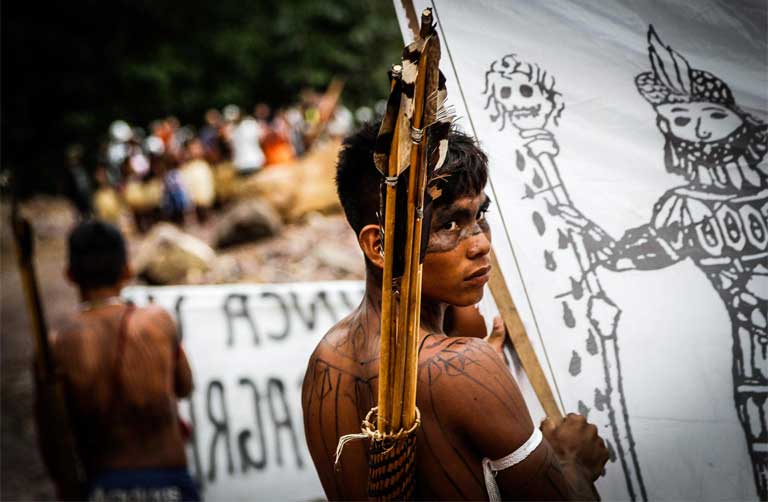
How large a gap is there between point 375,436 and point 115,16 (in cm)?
2673

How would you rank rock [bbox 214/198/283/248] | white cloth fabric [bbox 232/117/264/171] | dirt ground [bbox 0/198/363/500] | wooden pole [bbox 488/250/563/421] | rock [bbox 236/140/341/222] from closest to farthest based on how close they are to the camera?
wooden pole [bbox 488/250/563/421], dirt ground [bbox 0/198/363/500], rock [bbox 214/198/283/248], rock [bbox 236/140/341/222], white cloth fabric [bbox 232/117/264/171]

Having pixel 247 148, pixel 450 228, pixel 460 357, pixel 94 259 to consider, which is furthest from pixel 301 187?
pixel 460 357

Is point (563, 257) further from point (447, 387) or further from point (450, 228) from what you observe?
point (447, 387)

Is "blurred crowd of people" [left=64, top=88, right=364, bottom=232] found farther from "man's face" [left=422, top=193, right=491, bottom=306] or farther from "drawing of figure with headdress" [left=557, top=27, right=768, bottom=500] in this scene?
"man's face" [left=422, top=193, right=491, bottom=306]

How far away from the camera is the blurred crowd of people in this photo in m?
15.5

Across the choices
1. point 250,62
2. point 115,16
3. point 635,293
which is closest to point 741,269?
point 635,293

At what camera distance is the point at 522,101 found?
193cm

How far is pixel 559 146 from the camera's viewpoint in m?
1.95

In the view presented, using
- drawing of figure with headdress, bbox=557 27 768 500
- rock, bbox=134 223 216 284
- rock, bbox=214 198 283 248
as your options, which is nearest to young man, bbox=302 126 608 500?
drawing of figure with headdress, bbox=557 27 768 500

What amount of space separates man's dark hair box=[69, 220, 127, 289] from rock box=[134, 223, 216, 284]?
6285mm

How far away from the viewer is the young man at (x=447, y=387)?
1604 millimetres

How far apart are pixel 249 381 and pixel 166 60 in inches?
879

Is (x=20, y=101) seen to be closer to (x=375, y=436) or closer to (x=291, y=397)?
(x=291, y=397)

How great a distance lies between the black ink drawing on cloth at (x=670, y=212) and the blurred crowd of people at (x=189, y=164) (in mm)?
13614
